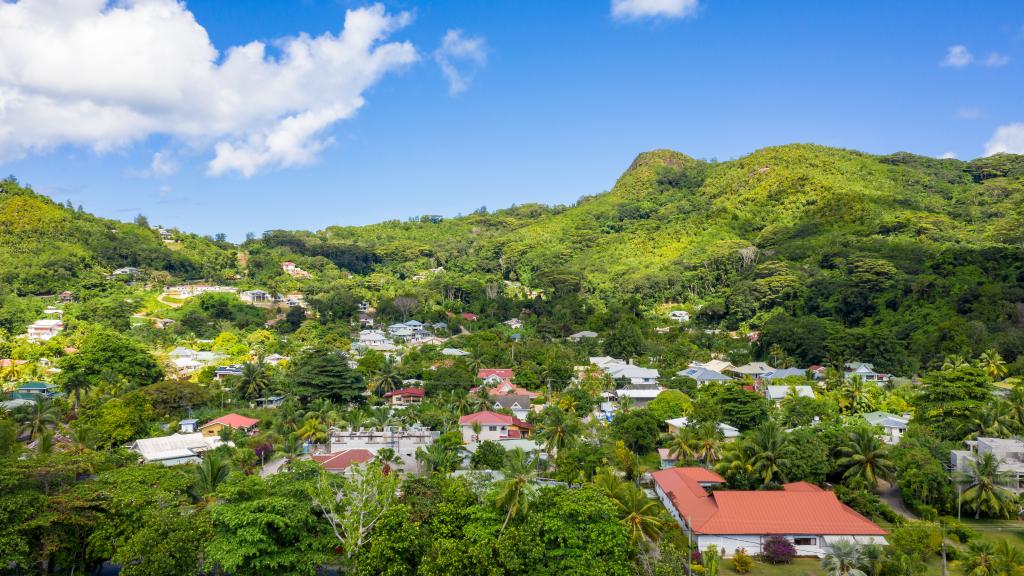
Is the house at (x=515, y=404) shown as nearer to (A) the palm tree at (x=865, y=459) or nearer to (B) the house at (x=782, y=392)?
(B) the house at (x=782, y=392)

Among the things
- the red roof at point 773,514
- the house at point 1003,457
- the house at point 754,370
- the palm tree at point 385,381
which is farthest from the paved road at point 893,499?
the palm tree at point 385,381

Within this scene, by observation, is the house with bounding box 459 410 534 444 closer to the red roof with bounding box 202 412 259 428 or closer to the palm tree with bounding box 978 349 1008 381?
the red roof with bounding box 202 412 259 428

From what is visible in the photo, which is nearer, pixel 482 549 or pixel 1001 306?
pixel 482 549

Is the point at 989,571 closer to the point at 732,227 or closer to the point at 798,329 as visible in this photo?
the point at 798,329

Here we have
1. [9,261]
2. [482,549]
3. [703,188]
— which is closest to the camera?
[482,549]

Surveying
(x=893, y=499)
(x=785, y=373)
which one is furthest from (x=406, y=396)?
(x=893, y=499)

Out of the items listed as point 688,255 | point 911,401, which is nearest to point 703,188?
point 688,255
